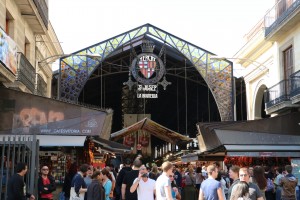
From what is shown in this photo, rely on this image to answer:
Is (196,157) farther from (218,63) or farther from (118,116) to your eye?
(118,116)

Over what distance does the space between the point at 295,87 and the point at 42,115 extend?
11120 mm

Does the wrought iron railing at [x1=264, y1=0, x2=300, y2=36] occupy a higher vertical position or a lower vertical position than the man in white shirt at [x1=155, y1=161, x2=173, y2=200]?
higher

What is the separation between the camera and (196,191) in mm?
19703

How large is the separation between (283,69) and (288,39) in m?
1.85

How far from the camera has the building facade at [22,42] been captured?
726 inches

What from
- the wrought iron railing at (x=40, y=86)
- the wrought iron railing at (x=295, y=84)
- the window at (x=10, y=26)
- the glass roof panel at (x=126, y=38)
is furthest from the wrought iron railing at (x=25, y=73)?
the wrought iron railing at (x=295, y=84)

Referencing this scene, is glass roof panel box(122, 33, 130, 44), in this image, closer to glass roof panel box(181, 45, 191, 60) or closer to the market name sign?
the market name sign

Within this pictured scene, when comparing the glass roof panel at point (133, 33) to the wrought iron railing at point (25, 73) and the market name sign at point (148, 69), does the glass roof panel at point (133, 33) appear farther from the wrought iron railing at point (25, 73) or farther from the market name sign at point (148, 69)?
the wrought iron railing at point (25, 73)

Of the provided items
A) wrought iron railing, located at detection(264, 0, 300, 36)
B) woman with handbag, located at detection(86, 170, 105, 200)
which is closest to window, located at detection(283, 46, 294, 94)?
wrought iron railing, located at detection(264, 0, 300, 36)

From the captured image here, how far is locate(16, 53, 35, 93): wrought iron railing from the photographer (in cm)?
2060

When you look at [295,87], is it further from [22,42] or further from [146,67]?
[22,42]

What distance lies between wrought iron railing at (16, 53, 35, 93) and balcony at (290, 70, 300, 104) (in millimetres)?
11434

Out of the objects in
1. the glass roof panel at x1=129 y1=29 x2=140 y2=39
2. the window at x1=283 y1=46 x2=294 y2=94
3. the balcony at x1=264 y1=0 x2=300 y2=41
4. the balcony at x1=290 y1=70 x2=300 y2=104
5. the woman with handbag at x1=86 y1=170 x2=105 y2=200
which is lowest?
the woman with handbag at x1=86 y1=170 x2=105 y2=200

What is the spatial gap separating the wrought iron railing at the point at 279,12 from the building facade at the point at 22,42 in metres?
10.6
